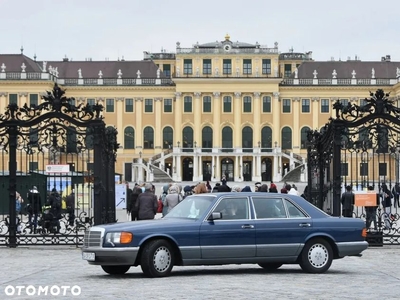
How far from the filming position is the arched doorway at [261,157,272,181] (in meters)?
89.0

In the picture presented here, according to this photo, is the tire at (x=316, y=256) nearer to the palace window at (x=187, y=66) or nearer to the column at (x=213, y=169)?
the column at (x=213, y=169)

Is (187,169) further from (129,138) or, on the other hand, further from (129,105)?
(129,105)

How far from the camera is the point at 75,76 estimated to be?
93.8m

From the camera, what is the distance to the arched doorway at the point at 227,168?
293 feet

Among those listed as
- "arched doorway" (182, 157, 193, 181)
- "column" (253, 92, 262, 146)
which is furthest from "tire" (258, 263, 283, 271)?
"column" (253, 92, 262, 146)

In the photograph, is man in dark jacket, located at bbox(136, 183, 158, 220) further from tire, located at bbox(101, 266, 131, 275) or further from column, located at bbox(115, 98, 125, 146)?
column, located at bbox(115, 98, 125, 146)

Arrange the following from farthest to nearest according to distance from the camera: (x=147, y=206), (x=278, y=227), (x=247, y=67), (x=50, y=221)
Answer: (x=247, y=67) < (x=50, y=221) < (x=147, y=206) < (x=278, y=227)

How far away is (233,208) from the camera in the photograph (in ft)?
51.6

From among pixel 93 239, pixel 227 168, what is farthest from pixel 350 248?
pixel 227 168

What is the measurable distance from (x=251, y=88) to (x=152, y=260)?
7698 cm

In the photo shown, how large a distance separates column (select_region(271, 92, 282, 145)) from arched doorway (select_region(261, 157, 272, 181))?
1961mm

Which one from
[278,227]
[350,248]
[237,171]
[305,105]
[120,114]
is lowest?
[350,248]

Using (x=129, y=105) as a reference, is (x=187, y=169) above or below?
below

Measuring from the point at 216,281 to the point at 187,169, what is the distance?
75473 millimetres
